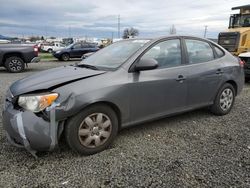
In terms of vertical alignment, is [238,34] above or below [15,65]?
above

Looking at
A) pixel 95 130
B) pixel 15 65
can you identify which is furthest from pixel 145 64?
pixel 15 65

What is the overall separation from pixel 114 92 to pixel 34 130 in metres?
1.08

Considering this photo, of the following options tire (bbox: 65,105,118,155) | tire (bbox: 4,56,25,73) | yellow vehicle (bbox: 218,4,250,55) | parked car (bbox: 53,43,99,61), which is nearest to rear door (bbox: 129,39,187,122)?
tire (bbox: 65,105,118,155)

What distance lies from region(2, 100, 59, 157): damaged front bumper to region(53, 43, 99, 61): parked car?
17490 mm

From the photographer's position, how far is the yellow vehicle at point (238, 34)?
11.6 metres

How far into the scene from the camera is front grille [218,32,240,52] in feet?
38.4

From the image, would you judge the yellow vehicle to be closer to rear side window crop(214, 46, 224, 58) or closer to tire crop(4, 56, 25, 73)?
rear side window crop(214, 46, 224, 58)

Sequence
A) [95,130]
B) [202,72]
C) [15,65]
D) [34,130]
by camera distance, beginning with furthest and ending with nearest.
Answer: [15,65], [202,72], [95,130], [34,130]

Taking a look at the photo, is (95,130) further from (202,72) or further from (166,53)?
(202,72)

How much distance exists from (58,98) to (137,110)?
3.84 ft

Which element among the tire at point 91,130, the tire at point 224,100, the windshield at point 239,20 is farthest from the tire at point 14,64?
the windshield at point 239,20

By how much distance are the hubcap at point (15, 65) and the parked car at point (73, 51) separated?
333 inches

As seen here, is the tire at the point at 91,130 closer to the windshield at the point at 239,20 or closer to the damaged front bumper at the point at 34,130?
the damaged front bumper at the point at 34,130

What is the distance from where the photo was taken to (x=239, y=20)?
12.8 metres
